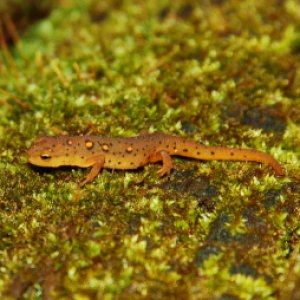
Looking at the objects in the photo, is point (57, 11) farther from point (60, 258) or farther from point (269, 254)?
point (269, 254)

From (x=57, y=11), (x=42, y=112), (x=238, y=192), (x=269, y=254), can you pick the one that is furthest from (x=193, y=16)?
(x=269, y=254)

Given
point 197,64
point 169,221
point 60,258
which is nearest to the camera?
point 60,258

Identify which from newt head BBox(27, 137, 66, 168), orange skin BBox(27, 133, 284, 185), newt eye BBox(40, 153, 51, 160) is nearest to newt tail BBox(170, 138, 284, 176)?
orange skin BBox(27, 133, 284, 185)

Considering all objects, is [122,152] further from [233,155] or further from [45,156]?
[233,155]

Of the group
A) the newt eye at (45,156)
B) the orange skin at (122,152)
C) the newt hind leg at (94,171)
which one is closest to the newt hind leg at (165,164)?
the orange skin at (122,152)

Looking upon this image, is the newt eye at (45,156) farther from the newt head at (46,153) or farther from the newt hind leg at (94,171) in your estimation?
the newt hind leg at (94,171)

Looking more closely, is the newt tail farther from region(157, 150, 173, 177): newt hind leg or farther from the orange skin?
region(157, 150, 173, 177): newt hind leg

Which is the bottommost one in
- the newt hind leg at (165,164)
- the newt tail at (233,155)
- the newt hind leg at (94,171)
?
the newt hind leg at (94,171)

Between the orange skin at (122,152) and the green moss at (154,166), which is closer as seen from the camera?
the green moss at (154,166)
